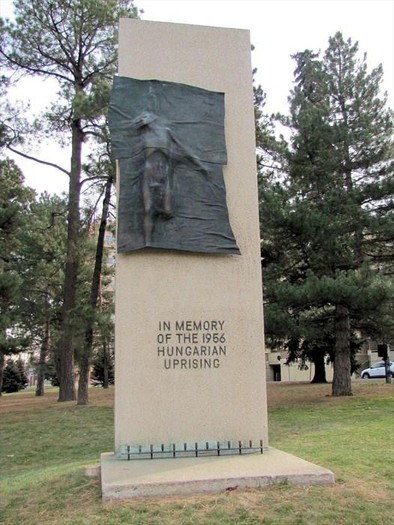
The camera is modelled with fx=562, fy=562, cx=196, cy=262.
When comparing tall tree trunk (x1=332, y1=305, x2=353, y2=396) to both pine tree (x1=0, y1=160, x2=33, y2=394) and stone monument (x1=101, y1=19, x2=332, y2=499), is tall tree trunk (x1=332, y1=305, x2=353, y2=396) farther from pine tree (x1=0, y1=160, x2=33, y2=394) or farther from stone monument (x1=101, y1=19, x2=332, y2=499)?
stone monument (x1=101, y1=19, x2=332, y2=499)

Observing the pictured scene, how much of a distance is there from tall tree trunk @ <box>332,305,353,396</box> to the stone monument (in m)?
10.4

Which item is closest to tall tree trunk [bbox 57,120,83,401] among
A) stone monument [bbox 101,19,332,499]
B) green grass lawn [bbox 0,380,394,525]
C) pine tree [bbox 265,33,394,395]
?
pine tree [bbox 265,33,394,395]

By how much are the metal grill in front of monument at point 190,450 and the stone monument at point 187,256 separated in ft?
0.04

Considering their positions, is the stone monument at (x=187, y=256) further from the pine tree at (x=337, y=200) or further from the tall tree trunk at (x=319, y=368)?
the tall tree trunk at (x=319, y=368)

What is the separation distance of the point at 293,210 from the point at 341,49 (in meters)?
6.38

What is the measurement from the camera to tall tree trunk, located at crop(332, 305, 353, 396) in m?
17.1

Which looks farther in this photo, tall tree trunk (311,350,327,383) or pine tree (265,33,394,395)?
tall tree trunk (311,350,327,383)

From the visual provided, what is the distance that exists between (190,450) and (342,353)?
40.7ft

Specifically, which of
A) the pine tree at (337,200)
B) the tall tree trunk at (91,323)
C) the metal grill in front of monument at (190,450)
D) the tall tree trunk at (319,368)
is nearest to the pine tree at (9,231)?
the tall tree trunk at (91,323)

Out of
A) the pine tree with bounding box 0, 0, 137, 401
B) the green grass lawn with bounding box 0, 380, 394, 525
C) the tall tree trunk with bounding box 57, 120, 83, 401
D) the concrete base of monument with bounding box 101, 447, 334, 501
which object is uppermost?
the pine tree with bounding box 0, 0, 137, 401

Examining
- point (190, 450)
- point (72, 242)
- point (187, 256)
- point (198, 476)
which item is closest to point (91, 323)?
point (72, 242)

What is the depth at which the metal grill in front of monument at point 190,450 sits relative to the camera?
604cm

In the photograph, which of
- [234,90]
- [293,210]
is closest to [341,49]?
[293,210]

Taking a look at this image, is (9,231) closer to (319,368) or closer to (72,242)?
(72,242)
